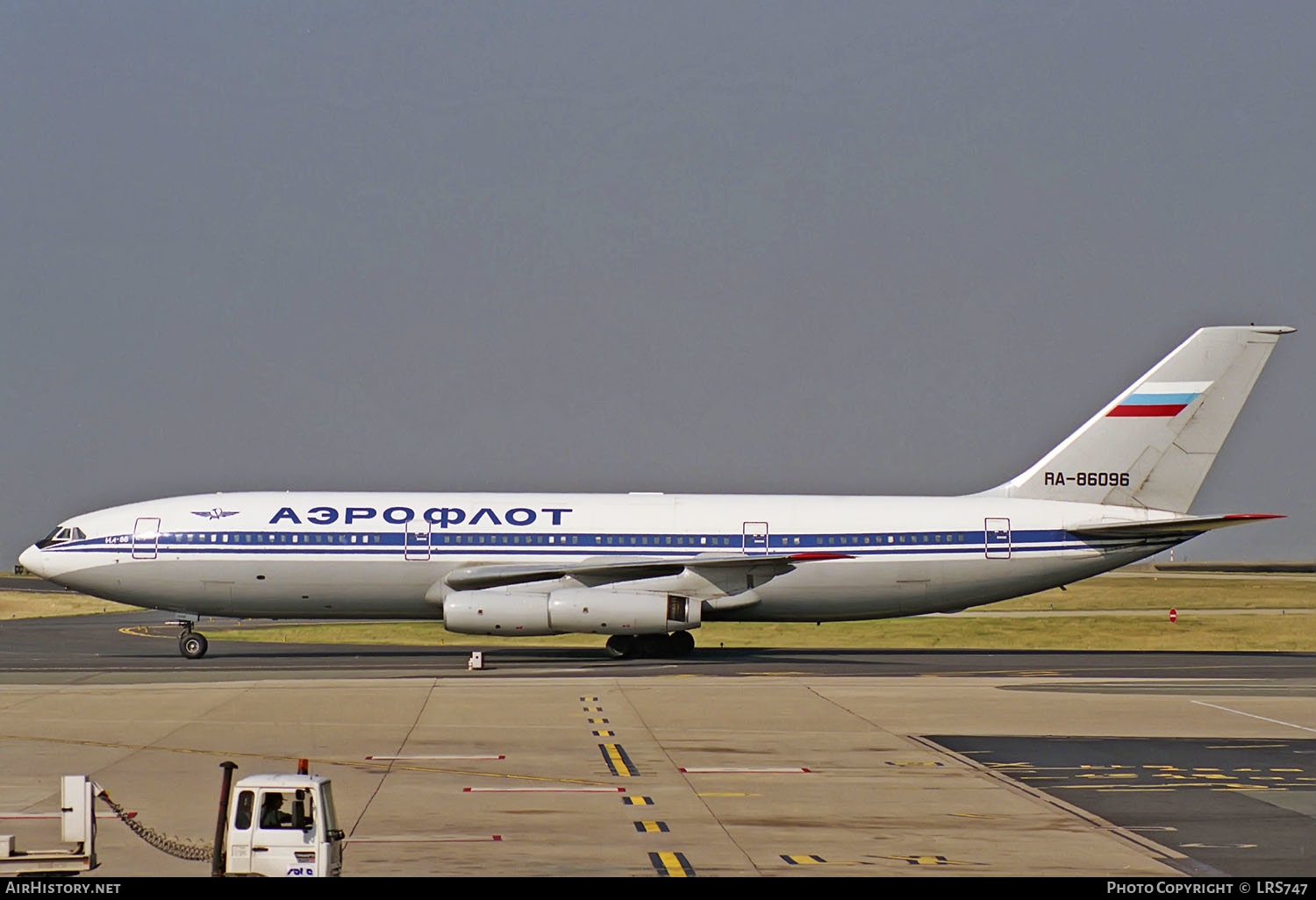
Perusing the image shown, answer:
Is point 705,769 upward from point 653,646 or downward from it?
downward

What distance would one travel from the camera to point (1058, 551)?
148 feet

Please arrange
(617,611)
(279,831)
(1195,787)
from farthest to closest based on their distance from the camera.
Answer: (617,611) < (1195,787) < (279,831)

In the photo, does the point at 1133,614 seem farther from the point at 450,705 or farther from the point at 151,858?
the point at 151,858

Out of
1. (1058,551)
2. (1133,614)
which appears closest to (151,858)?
(1058,551)

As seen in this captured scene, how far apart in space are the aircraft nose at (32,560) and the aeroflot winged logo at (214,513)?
5.48m

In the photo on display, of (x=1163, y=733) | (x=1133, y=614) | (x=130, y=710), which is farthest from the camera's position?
(x=1133, y=614)

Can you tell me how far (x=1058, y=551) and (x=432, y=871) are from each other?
113 ft

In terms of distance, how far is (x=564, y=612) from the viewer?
41.9 metres

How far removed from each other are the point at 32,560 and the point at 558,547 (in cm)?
1669

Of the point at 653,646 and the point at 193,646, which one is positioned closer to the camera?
the point at 193,646

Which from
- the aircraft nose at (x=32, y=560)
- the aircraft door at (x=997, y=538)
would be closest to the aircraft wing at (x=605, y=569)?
the aircraft door at (x=997, y=538)

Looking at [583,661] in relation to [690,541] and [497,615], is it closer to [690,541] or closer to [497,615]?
[497,615]

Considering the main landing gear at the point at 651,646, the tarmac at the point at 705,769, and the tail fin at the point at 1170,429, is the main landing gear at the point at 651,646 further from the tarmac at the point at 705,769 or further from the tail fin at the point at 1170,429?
the tail fin at the point at 1170,429

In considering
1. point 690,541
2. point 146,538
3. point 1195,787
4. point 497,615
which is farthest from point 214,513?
point 1195,787
